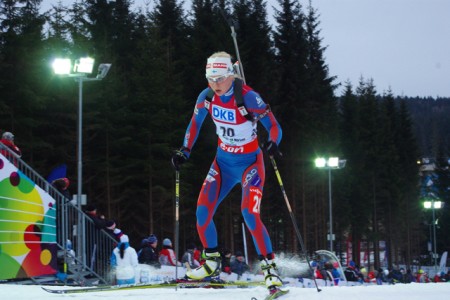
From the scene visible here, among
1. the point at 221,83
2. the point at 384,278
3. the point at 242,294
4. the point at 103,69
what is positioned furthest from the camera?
the point at 384,278

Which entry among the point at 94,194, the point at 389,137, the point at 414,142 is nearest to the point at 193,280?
the point at 94,194

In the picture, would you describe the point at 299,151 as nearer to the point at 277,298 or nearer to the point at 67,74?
the point at 67,74

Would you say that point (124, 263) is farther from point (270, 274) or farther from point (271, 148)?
point (271, 148)

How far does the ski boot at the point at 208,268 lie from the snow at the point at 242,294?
18 cm

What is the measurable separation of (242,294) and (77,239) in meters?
6.55

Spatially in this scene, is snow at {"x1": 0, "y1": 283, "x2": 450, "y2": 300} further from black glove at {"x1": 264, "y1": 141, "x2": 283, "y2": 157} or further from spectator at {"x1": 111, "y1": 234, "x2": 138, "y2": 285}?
spectator at {"x1": 111, "y1": 234, "x2": 138, "y2": 285}

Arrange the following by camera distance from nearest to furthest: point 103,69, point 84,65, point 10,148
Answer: point 10,148 < point 84,65 < point 103,69

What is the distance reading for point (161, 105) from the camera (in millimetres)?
29672

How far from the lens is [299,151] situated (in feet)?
139

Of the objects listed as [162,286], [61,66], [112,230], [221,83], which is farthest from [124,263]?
[61,66]

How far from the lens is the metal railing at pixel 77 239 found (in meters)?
11.6

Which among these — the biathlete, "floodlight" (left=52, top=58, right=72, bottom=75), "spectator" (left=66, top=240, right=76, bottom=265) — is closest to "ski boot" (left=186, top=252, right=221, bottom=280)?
the biathlete

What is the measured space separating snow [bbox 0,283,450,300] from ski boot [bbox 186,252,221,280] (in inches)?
7.1

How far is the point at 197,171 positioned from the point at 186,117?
2.76 metres
